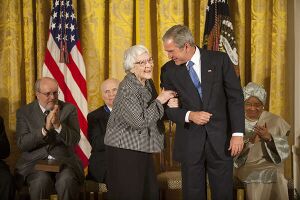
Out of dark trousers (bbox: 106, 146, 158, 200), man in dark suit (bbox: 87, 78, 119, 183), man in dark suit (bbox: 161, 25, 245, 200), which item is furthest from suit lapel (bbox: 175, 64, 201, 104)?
man in dark suit (bbox: 87, 78, 119, 183)

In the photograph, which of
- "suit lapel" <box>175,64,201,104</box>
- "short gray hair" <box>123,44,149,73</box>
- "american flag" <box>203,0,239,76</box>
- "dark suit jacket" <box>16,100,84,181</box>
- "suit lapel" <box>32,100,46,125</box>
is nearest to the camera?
"suit lapel" <box>175,64,201,104</box>

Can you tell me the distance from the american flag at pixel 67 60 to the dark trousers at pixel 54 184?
0.96 metres

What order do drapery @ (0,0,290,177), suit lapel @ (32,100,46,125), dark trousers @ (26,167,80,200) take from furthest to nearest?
drapery @ (0,0,290,177) → suit lapel @ (32,100,46,125) → dark trousers @ (26,167,80,200)

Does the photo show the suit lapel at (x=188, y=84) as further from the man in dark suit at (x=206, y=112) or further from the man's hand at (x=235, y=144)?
the man's hand at (x=235, y=144)

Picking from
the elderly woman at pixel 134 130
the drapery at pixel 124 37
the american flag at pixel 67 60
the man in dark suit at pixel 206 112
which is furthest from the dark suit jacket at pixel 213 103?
the drapery at pixel 124 37

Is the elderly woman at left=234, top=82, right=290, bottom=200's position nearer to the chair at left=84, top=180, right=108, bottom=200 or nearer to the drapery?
the drapery

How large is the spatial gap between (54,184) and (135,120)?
1.46 meters

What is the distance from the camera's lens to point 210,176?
3691 millimetres

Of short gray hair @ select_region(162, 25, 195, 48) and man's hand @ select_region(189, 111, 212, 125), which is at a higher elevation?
short gray hair @ select_region(162, 25, 195, 48)

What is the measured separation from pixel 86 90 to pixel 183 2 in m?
1.49

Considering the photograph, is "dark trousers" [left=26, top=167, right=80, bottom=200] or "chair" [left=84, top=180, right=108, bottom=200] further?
"chair" [left=84, top=180, right=108, bottom=200]

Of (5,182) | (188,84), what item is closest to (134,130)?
(188,84)

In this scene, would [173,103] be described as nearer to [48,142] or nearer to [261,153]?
[48,142]

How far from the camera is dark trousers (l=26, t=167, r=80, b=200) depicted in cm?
472
